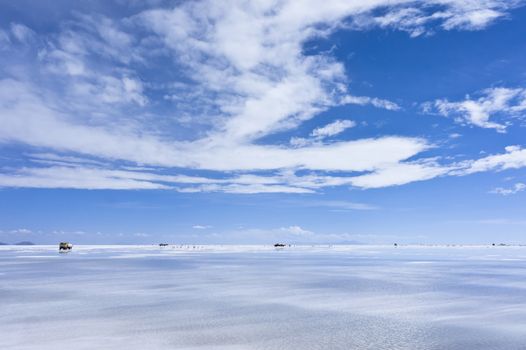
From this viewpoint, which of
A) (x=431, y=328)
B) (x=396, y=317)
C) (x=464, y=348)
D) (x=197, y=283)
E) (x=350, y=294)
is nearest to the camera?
(x=464, y=348)

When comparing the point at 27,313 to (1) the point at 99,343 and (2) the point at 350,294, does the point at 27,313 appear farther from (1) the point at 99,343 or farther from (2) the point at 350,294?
(2) the point at 350,294

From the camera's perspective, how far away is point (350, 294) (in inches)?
963

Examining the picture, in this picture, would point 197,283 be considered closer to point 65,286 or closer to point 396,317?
point 65,286

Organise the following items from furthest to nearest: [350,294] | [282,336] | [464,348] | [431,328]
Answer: [350,294] < [431,328] < [282,336] < [464,348]


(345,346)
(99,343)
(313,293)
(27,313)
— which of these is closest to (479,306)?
(313,293)

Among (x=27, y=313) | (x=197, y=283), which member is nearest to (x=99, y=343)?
(x=27, y=313)

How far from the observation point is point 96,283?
3036 centimetres

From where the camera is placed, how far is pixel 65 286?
93.1 ft

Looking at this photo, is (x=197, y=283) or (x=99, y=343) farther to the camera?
(x=197, y=283)

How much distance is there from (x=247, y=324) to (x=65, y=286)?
17902 mm

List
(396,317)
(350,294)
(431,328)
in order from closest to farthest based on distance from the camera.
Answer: (431,328)
(396,317)
(350,294)

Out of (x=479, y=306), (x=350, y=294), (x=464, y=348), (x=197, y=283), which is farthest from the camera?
(x=197, y=283)

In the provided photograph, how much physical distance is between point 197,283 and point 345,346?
1913cm

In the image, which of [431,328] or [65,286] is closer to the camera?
[431,328]
